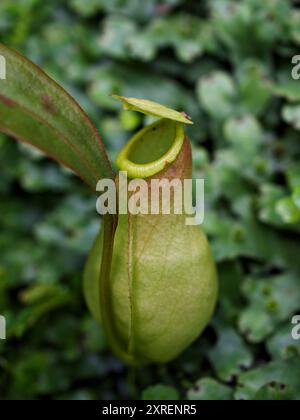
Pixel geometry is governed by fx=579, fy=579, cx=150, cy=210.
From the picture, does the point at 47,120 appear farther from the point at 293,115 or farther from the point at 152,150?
the point at 293,115

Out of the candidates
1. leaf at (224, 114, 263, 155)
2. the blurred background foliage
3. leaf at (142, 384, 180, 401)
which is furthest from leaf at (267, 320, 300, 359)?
leaf at (224, 114, 263, 155)

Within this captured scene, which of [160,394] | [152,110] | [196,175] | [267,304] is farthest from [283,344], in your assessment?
[152,110]

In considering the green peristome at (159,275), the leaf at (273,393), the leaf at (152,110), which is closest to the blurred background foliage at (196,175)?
the leaf at (273,393)

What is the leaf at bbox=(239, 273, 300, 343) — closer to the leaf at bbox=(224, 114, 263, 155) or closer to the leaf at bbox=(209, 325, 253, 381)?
the leaf at bbox=(209, 325, 253, 381)

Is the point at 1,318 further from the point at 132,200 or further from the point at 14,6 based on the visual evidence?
the point at 14,6

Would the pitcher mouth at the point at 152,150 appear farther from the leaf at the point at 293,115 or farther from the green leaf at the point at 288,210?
the leaf at the point at 293,115
